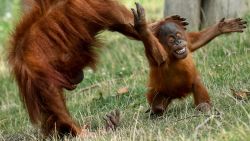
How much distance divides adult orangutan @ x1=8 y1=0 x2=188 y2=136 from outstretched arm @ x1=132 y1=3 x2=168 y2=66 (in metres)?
0.38

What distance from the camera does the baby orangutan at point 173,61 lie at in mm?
5586

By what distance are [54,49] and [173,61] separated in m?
0.98

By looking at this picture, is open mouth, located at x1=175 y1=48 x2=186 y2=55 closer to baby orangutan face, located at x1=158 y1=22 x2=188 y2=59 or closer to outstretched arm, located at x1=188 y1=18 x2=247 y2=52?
baby orangutan face, located at x1=158 y1=22 x2=188 y2=59

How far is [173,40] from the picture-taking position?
5703mm

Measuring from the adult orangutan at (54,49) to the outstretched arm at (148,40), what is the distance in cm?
38

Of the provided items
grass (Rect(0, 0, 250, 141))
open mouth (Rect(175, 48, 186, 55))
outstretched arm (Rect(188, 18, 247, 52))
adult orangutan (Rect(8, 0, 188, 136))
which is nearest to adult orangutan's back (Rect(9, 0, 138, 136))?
adult orangutan (Rect(8, 0, 188, 136))

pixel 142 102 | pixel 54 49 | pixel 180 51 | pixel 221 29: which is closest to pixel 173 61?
pixel 180 51

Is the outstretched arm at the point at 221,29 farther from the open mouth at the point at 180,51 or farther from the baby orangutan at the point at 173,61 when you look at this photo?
the open mouth at the point at 180,51

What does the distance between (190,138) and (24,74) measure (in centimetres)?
149

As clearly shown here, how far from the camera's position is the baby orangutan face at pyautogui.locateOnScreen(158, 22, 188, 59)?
18.5 ft

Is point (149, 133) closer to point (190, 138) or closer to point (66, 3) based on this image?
point (190, 138)

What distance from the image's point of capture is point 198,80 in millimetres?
5855

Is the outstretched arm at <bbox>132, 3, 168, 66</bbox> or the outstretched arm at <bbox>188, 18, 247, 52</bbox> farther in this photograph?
the outstretched arm at <bbox>188, 18, 247, 52</bbox>

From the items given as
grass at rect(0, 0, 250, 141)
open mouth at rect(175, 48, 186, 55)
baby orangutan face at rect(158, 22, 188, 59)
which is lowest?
grass at rect(0, 0, 250, 141)
